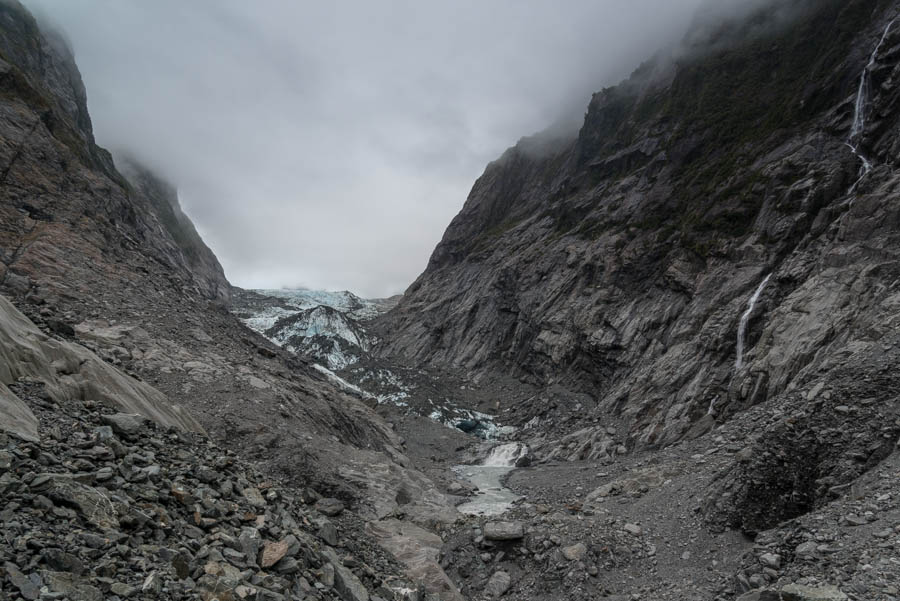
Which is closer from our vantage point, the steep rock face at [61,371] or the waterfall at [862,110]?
the steep rock face at [61,371]

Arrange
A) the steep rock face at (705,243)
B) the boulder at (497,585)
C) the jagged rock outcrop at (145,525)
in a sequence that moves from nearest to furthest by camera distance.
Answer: the jagged rock outcrop at (145,525), the boulder at (497,585), the steep rock face at (705,243)

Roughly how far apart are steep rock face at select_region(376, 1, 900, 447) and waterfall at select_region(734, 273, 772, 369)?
40 centimetres

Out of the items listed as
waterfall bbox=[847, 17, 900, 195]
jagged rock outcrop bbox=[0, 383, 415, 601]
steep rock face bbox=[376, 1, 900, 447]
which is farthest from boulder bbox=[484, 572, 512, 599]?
waterfall bbox=[847, 17, 900, 195]

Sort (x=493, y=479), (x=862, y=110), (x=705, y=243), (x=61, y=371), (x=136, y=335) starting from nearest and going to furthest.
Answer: (x=61, y=371)
(x=136, y=335)
(x=493, y=479)
(x=862, y=110)
(x=705, y=243)

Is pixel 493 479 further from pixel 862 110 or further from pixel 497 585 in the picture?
pixel 862 110

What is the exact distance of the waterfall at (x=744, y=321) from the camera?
101ft

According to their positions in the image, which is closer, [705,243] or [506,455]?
[506,455]

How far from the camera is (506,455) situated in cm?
4112

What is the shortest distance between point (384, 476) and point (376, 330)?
89009 millimetres

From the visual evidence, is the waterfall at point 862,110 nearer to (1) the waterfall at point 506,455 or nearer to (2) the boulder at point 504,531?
(1) the waterfall at point 506,455

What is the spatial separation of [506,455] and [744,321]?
22221mm

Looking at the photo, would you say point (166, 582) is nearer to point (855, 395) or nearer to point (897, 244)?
point (855, 395)

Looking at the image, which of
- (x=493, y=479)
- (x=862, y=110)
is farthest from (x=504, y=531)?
(x=862, y=110)

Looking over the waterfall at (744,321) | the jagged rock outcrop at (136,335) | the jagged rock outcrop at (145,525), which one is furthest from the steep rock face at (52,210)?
the waterfall at (744,321)
